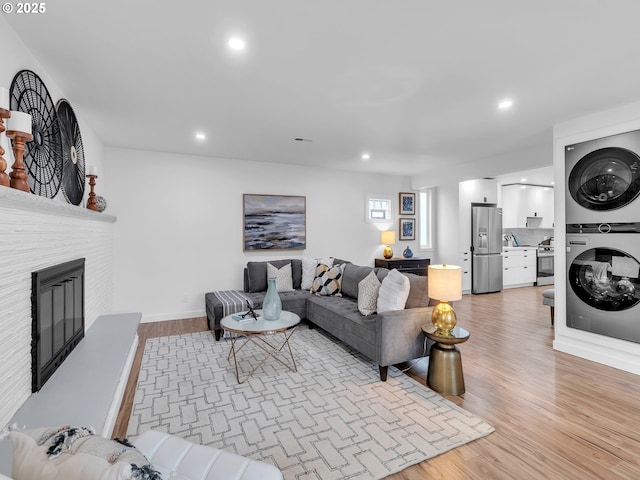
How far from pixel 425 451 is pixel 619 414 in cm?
158

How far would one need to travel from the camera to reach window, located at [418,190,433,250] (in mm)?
7348

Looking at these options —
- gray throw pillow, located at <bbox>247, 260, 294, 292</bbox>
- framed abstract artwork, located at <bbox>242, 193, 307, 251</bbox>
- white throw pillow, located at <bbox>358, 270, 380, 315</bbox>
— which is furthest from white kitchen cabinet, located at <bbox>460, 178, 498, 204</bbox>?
gray throw pillow, located at <bbox>247, 260, 294, 292</bbox>

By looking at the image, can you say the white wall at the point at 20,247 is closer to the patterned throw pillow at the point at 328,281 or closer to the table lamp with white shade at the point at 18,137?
the table lamp with white shade at the point at 18,137

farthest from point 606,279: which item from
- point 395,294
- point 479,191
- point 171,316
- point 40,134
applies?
point 171,316

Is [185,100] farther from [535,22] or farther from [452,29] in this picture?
[535,22]

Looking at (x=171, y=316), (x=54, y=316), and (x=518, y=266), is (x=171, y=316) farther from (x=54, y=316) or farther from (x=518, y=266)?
(x=518, y=266)

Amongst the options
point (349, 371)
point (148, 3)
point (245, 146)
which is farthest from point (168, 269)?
point (148, 3)

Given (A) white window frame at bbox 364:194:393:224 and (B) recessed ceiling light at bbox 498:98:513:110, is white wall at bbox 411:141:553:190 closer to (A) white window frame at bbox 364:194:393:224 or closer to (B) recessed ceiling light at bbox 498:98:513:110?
(A) white window frame at bbox 364:194:393:224

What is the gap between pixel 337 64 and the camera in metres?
2.39

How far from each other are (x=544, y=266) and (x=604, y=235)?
549 centimetres

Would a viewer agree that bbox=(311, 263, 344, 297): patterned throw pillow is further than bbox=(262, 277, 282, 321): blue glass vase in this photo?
Yes

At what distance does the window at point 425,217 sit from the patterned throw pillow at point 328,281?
10.5 feet

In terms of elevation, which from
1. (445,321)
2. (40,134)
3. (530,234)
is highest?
(40,134)

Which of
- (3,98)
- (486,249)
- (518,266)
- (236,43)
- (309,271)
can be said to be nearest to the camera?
(3,98)
